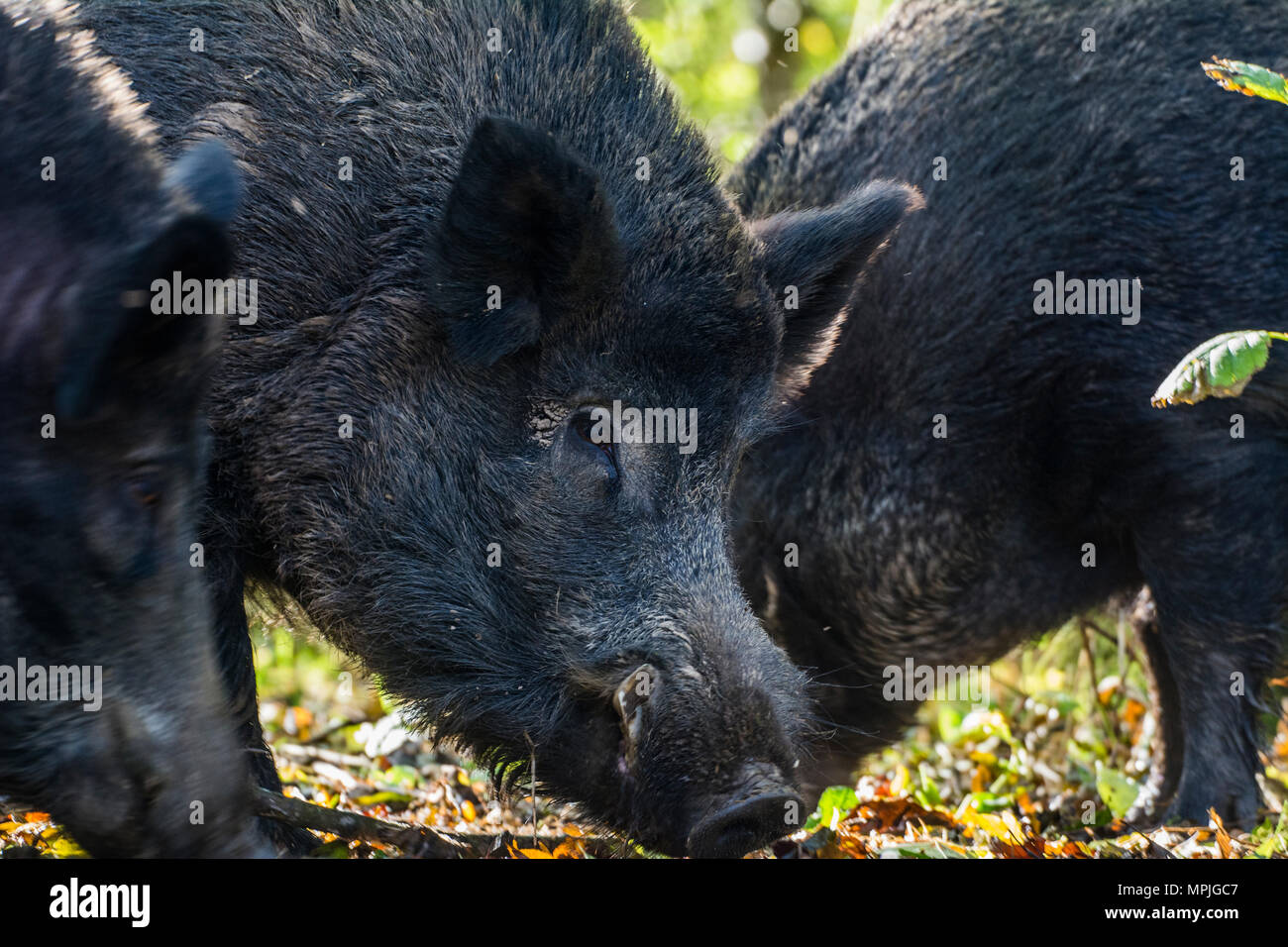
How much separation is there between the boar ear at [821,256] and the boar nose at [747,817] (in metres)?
1.63

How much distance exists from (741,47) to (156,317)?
7.80 m

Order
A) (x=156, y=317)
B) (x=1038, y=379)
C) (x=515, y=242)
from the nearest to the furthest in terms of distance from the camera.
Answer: (x=156, y=317) → (x=515, y=242) → (x=1038, y=379)

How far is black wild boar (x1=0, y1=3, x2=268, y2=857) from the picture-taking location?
2.98 meters

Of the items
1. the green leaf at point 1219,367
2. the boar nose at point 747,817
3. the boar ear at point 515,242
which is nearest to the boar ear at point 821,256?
the boar ear at point 515,242

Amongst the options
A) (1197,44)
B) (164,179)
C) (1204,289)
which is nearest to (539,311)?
(164,179)

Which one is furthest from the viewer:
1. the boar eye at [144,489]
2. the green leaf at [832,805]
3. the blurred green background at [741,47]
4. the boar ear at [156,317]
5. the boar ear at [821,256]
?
the blurred green background at [741,47]

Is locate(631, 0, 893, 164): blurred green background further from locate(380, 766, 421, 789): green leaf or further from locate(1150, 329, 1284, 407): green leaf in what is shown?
locate(1150, 329, 1284, 407): green leaf

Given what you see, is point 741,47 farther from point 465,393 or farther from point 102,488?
point 102,488

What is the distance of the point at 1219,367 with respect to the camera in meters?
3.74

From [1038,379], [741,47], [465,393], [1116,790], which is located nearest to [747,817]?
[465,393]

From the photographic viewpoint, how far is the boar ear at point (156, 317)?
9.65ft

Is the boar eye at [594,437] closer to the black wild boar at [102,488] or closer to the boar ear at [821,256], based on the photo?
the boar ear at [821,256]

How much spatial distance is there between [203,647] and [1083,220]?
3.61 metres
